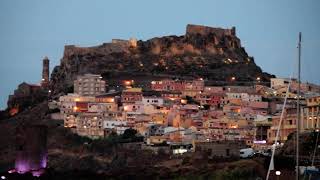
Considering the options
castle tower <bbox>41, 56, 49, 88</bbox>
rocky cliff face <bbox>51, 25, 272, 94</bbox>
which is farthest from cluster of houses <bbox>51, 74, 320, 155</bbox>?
castle tower <bbox>41, 56, 49, 88</bbox>

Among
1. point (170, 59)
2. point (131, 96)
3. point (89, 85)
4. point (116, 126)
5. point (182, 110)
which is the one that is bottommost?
point (116, 126)

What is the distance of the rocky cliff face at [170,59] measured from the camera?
88.2 meters

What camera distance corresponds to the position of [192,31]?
94.4 m

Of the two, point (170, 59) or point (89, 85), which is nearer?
point (89, 85)

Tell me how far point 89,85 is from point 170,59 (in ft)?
50.6

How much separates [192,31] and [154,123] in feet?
97.7

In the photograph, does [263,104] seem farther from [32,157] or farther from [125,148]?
[32,157]

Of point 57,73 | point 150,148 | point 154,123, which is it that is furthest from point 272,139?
point 57,73

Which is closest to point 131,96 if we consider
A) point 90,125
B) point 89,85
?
point 89,85

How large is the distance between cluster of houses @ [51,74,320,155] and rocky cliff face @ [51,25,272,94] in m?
5.98

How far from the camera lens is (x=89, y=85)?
79.7m

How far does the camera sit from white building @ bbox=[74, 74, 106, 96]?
3120 inches

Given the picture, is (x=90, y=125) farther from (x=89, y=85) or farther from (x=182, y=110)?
(x=89, y=85)

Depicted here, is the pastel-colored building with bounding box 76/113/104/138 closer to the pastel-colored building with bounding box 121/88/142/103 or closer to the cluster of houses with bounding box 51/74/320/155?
the cluster of houses with bounding box 51/74/320/155
